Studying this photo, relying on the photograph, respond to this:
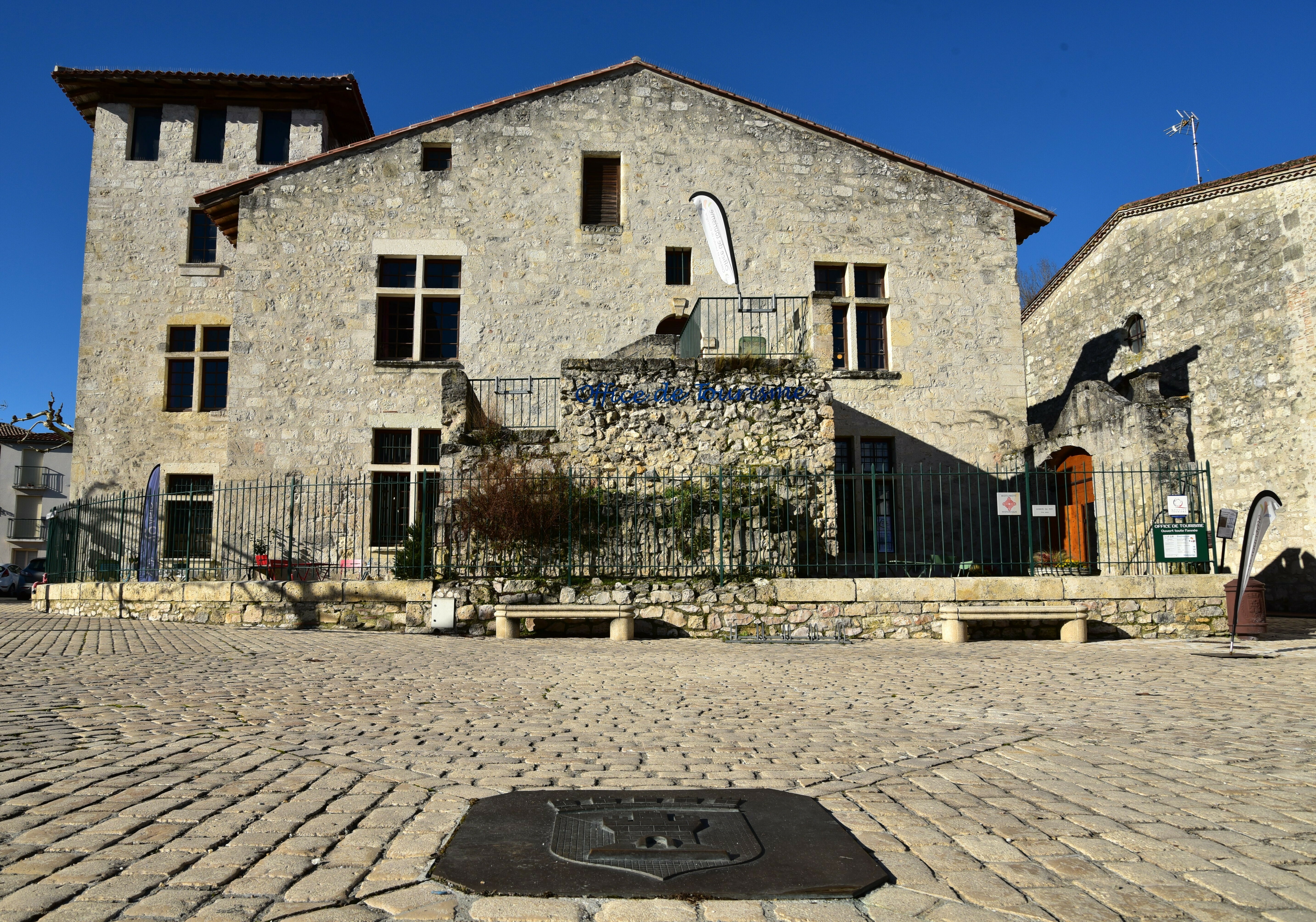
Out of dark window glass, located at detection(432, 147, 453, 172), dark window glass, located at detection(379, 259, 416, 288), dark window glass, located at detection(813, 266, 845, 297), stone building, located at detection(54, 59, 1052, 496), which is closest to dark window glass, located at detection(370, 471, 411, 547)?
stone building, located at detection(54, 59, 1052, 496)

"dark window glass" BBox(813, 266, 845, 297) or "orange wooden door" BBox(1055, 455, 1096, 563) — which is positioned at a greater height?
"dark window glass" BBox(813, 266, 845, 297)

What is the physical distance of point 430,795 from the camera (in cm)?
327

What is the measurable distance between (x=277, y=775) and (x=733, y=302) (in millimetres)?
13660

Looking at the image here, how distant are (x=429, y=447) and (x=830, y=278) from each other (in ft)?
27.6

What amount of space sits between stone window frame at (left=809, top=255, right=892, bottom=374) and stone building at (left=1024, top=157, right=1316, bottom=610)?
3268 mm

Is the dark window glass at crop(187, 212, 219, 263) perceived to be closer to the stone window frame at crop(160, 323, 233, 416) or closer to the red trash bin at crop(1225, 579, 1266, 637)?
the stone window frame at crop(160, 323, 233, 416)

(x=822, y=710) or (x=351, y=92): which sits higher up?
(x=351, y=92)

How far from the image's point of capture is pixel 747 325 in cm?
1606

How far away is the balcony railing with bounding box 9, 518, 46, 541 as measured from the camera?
40625 mm

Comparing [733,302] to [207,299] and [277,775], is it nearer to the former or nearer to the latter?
[207,299]

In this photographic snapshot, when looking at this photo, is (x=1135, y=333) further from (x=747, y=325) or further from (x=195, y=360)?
(x=195, y=360)

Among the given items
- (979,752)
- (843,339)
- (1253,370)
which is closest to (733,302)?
→ (843,339)

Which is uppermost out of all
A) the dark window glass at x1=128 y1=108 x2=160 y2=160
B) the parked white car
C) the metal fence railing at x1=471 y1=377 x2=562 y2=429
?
the dark window glass at x1=128 y1=108 x2=160 y2=160

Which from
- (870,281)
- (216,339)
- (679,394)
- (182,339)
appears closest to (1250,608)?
(679,394)
